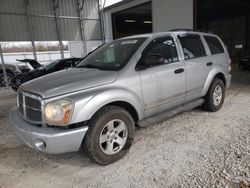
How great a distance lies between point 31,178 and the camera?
2.83 metres

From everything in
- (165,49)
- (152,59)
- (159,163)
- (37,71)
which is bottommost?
(159,163)

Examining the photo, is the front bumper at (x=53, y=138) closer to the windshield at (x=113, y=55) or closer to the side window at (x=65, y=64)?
the windshield at (x=113, y=55)

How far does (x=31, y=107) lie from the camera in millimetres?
2842

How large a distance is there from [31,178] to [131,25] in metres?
21.5

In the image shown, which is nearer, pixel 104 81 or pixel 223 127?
pixel 104 81

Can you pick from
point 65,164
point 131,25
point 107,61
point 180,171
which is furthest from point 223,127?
point 131,25

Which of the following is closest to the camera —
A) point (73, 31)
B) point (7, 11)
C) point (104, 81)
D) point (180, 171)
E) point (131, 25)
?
point (180, 171)

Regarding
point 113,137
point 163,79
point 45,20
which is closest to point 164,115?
point 163,79

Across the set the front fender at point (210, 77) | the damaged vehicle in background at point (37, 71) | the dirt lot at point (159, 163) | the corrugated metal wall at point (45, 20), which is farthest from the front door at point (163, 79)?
the corrugated metal wall at point (45, 20)

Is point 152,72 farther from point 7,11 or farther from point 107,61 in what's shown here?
point 7,11

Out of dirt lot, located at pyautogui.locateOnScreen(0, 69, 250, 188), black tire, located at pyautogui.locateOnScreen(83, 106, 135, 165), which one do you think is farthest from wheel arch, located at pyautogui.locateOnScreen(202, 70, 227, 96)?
black tire, located at pyautogui.locateOnScreen(83, 106, 135, 165)

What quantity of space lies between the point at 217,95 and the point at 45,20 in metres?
10.7

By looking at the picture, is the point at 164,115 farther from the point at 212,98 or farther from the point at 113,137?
the point at 212,98

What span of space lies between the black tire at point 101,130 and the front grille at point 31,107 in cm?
63
